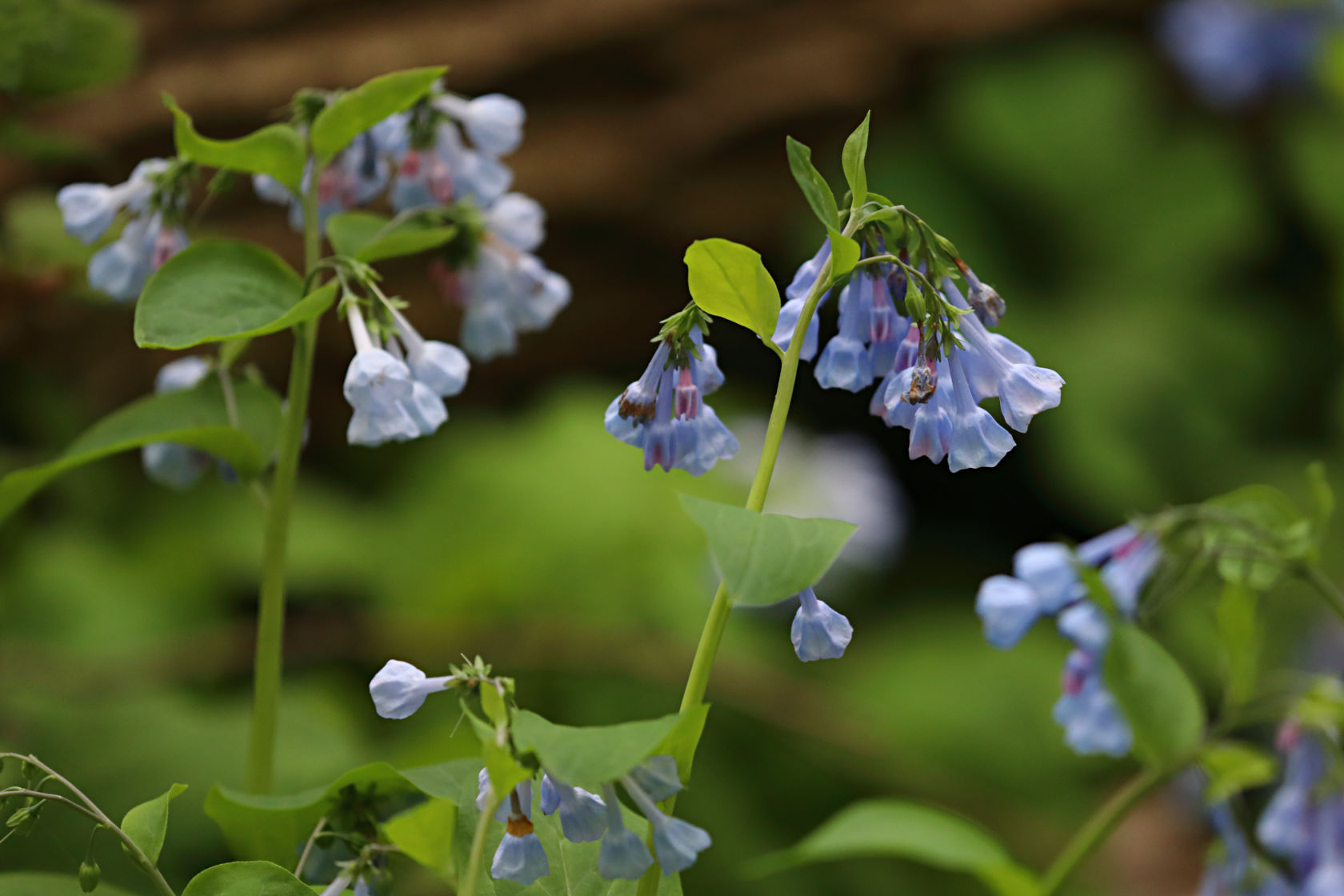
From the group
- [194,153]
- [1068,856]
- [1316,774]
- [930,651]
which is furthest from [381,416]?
[930,651]

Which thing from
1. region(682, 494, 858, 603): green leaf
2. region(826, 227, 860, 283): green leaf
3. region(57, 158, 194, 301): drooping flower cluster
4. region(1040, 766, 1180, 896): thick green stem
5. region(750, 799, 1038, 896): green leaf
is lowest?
region(750, 799, 1038, 896): green leaf

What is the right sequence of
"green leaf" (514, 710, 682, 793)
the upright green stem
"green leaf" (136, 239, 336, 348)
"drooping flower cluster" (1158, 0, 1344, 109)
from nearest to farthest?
"green leaf" (514, 710, 682, 793), "green leaf" (136, 239, 336, 348), the upright green stem, "drooping flower cluster" (1158, 0, 1344, 109)

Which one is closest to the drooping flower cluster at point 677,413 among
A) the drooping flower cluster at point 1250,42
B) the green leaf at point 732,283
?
the green leaf at point 732,283

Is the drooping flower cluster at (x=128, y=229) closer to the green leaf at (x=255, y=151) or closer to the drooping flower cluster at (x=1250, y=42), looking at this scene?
the green leaf at (x=255, y=151)

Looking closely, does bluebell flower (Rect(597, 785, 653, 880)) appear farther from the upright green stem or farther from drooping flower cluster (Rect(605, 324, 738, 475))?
the upright green stem

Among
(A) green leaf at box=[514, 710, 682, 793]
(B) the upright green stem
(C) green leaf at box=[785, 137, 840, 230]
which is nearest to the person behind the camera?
(A) green leaf at box=[514, 710, 682, 793]

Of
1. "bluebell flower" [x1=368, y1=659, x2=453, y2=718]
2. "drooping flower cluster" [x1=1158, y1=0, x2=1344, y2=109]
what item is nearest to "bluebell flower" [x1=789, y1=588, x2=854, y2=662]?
"bluebell flower" [x1=368, y1=659, x2=453, y2=718]

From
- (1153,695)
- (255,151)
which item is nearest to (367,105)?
(255,151)

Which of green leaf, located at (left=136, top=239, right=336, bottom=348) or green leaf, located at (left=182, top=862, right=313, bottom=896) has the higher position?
green leaf, located at (left=136, top=239, right=336, bottom=348)
